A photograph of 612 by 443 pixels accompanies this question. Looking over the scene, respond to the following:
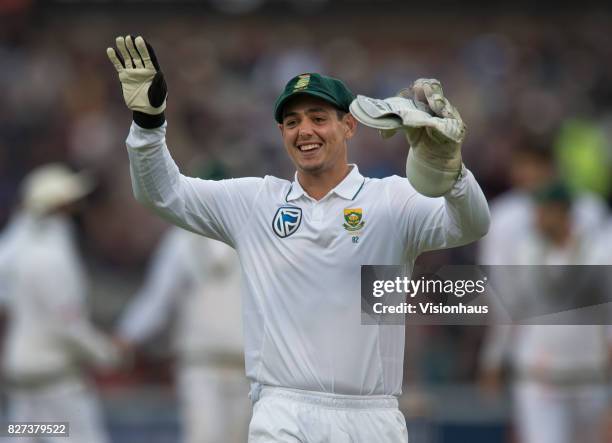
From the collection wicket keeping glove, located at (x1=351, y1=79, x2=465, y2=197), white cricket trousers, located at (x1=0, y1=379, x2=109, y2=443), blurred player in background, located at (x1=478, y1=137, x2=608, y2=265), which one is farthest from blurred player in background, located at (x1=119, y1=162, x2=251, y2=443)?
wicket keeping glove, located at (x1=351, y1=79, x2=465, y2=197)

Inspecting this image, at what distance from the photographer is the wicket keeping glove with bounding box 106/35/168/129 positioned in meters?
5.45

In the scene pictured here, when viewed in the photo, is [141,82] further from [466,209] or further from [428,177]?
[466,209]

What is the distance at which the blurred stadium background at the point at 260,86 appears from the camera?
52.6ft

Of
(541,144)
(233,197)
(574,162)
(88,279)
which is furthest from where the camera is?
(574,162)

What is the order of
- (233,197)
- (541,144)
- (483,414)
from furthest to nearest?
(483,414) → (541,144) → (233,197)

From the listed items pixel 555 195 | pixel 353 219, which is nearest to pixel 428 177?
pixel 353 219

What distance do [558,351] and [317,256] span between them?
4.75 meters

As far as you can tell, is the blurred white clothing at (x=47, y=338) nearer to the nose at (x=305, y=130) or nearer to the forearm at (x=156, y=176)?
the forearm at (x=156, y=176)

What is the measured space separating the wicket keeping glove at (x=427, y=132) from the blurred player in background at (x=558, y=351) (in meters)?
4.71

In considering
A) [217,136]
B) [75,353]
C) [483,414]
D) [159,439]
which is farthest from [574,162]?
[75,353]

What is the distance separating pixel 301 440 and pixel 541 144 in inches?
249

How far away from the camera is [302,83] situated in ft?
18.6

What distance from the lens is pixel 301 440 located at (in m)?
5.44

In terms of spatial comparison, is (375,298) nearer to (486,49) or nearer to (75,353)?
(75,353)
